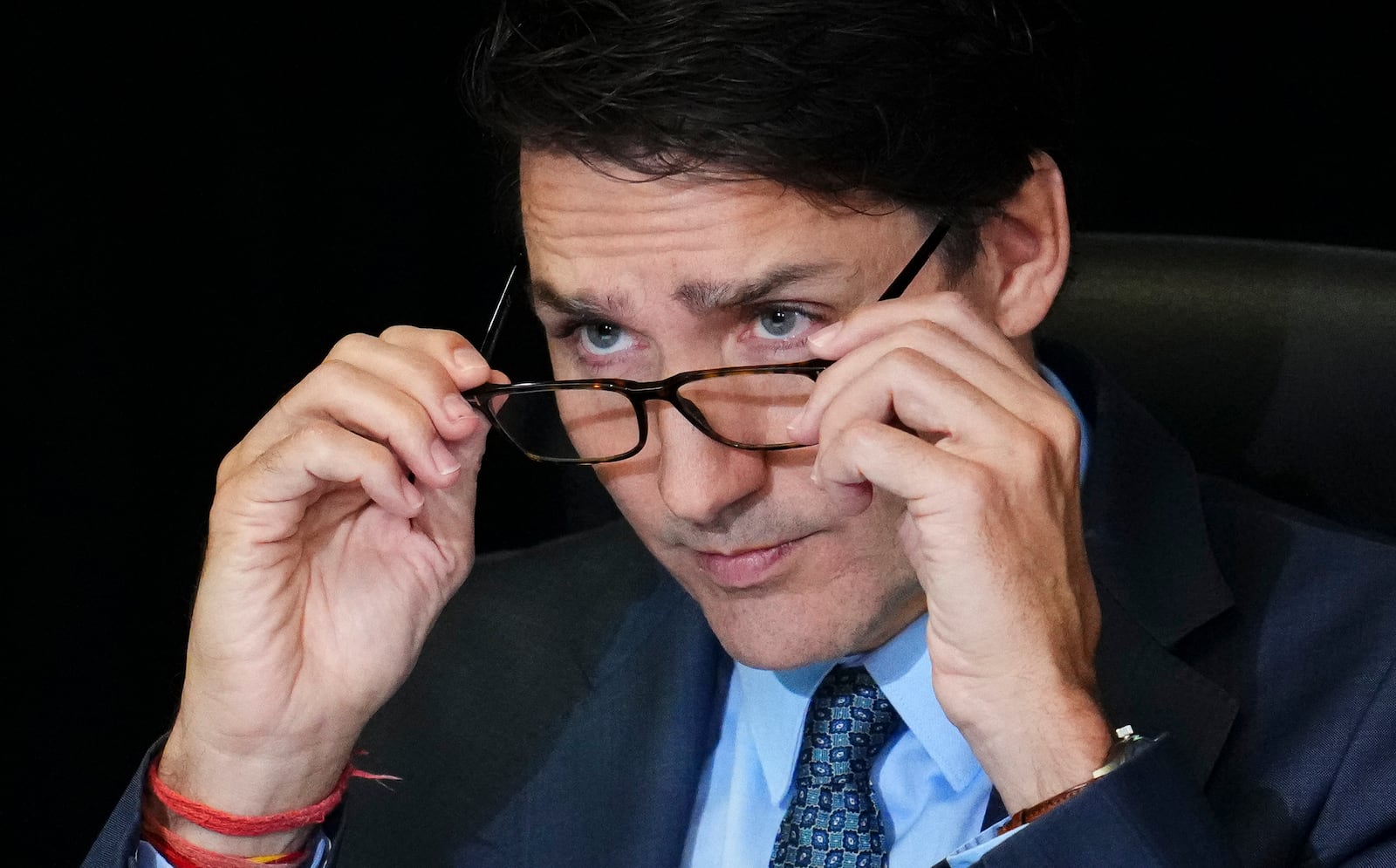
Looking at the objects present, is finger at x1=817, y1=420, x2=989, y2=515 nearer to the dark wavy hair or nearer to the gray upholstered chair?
the dark wavy hair

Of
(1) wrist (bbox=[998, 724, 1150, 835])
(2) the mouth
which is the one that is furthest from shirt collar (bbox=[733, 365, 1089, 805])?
(1) wrist (bbox=[998, 724, 1150, 835])

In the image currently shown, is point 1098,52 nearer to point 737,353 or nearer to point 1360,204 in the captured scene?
point 1360,204

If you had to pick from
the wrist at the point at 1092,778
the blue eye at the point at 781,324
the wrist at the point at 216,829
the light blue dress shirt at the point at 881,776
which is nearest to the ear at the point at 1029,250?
the light blue dress shirt at the point at 881,776

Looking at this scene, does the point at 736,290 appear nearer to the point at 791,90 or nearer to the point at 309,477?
the point at 791,90

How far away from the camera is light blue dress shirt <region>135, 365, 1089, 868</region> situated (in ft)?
4.98

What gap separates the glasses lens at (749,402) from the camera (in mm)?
1371

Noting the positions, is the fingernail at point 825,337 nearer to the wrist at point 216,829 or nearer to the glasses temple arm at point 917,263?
the glasses temple arm at point 917,263

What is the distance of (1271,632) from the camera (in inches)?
58.7

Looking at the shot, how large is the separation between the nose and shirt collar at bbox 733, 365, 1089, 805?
0.72 feet

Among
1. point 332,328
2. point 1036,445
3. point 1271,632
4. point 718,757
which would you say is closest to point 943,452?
point 1036,445

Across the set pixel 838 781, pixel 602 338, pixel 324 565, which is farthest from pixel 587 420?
pixel 838 781

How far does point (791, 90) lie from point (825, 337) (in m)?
0.21

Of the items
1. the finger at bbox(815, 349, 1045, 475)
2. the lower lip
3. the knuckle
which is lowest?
the lower lip

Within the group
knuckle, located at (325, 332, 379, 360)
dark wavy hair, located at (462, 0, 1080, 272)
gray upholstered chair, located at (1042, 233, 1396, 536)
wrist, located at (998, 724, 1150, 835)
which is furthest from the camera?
gray upholstered chair, located at (1042, 233, 1396, 536)
